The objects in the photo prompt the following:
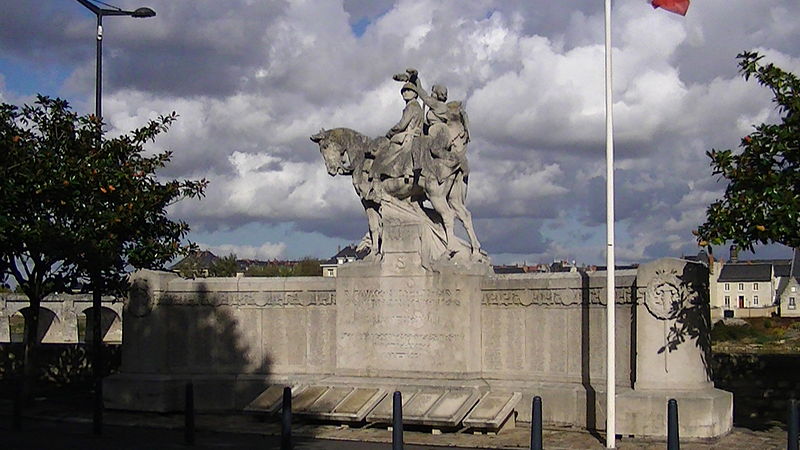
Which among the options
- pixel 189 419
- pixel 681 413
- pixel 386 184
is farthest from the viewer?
pixel 386 184

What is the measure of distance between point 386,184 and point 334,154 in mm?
1264

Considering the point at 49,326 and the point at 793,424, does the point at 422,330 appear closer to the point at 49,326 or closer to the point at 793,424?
the point at 793,424

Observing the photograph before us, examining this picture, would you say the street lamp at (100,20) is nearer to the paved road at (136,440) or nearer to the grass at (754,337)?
the paved road at (136,440)

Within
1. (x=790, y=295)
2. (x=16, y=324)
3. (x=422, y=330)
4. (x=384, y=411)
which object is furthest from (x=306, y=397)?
(x=790, y=295)

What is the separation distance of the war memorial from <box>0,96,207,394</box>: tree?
0.82 meters

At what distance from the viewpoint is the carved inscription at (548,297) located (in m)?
16.5

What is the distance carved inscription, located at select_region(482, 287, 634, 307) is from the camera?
54.0 ft

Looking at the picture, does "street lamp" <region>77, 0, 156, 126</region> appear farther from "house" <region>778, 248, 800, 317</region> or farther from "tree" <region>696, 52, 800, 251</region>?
"house" <region>778, 248, 800, 317</region>

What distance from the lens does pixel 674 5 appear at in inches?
Answer: 545

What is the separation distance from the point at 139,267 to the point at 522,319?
746 centimetres

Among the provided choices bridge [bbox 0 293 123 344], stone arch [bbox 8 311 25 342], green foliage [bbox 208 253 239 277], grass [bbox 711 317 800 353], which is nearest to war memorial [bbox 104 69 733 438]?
grass [bbox 711 317 800 353]

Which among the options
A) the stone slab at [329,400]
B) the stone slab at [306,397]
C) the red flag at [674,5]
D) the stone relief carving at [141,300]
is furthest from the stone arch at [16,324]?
the red flag at [674,5]

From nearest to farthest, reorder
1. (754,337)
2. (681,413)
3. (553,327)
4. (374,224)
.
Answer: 1. (681,413)
2. (553,327)
3. (374,224)
4. (754,337)

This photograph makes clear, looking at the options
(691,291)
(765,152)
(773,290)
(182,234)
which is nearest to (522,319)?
(691,291)
